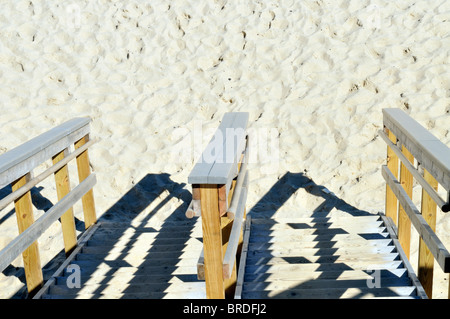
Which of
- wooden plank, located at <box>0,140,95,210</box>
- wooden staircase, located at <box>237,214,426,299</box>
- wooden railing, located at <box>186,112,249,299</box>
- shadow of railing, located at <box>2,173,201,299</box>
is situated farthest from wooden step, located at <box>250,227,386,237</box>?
wooden plank, located at <box>0,140,95,210</box>

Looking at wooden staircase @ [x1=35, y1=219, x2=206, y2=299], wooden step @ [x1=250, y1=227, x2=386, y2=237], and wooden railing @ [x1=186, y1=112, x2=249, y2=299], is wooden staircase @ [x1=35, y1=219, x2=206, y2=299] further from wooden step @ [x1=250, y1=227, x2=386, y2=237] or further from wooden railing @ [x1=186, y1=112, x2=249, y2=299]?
wooden railing @ [x1=186, y1=112, x2=249, y2=299]

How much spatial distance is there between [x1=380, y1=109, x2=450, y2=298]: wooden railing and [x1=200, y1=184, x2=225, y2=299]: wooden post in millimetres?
1099

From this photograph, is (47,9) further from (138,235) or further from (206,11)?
(138,235)

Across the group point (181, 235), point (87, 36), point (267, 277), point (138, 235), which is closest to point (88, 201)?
point (138, 235)

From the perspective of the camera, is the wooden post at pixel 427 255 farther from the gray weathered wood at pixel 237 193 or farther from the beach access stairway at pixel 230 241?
the gray weathered wood at pixel 237 193

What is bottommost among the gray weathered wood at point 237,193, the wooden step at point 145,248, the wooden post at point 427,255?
the wooden step at point 145,248

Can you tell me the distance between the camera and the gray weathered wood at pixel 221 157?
284cm

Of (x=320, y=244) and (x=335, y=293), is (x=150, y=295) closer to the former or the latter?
(x=335, y=293)

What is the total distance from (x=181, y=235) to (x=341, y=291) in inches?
64.1

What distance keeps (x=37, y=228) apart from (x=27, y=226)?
0.28 ft

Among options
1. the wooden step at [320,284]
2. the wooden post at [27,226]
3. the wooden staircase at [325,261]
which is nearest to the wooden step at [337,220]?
the wooden staircase at [325,261]

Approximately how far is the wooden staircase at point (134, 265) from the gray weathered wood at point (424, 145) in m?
1.62

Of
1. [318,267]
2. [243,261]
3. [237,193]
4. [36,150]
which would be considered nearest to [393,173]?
[318,267]

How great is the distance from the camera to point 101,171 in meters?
6.22
